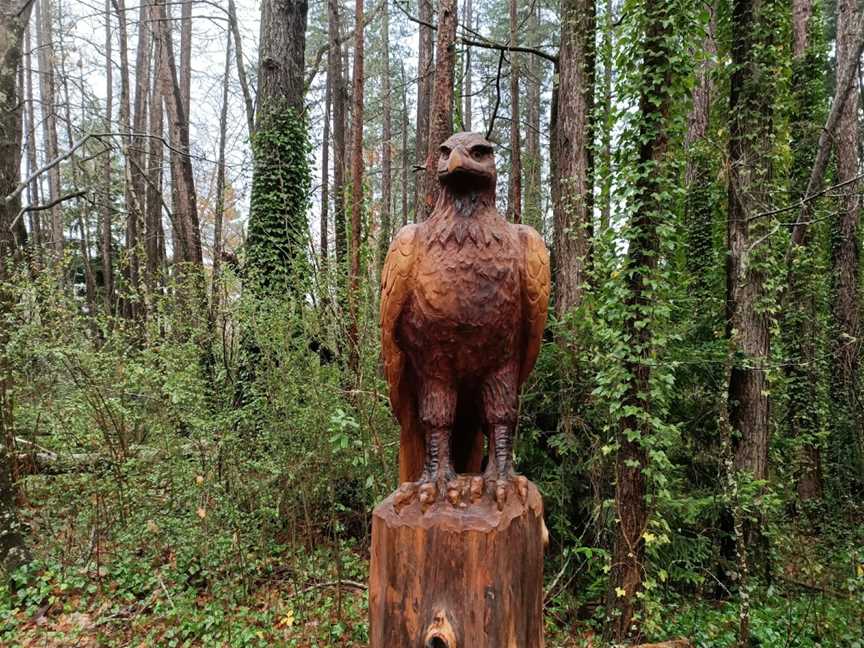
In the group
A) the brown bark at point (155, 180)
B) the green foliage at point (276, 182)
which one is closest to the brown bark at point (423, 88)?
the green foliage at point (276, 182)

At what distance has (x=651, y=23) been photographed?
3.26 m

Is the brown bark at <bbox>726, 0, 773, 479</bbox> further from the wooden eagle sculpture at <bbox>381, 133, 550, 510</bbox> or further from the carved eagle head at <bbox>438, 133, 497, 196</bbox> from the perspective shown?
the carved eagle head at <bbox>438, 133, 497, 196</bbox>

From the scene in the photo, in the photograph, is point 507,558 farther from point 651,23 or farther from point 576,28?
point 576,28

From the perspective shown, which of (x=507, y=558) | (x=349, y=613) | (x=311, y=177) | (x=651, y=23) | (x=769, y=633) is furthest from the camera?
(x=311, y=177)

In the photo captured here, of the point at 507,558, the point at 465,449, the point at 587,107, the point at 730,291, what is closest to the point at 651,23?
the point at 587,107

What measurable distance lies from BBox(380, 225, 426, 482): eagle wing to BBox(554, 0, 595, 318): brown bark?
2.81 meters

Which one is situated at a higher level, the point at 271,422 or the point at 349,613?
the point at 271,422

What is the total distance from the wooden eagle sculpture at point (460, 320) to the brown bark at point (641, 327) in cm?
155

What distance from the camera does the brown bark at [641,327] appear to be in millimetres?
3277

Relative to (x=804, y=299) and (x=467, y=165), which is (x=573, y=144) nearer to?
(x=467, y=165)

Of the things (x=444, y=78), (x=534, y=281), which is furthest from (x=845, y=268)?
(x=534, y=281)

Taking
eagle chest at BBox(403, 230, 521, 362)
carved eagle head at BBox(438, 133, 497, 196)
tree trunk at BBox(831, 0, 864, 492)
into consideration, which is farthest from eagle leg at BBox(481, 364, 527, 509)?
tree trunk at BBox(831, 0, 864, 492)

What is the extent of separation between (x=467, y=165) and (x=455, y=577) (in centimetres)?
143

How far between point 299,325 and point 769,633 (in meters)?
4.36
